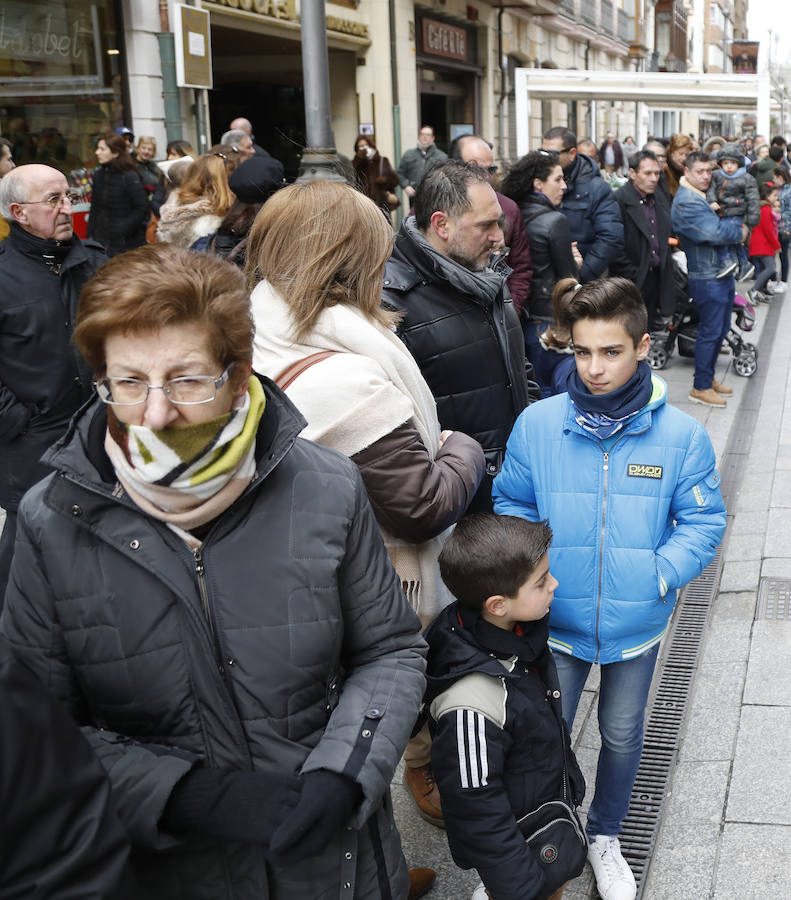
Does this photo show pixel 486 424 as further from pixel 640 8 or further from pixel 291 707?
pixel 640 8

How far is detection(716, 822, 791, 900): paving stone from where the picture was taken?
2994mm

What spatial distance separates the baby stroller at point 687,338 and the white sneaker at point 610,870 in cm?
704

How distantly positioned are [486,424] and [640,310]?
2.35ft

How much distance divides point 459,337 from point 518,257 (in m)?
3.46

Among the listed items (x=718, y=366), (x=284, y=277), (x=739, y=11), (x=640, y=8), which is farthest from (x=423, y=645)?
(x=739, y=11)

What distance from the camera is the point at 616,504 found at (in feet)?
9.36

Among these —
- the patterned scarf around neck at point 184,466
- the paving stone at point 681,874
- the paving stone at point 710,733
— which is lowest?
the paving stone at point 681,874

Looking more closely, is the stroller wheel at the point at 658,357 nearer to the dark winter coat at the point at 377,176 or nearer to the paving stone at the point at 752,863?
the dark winter coat at the point at 377,176

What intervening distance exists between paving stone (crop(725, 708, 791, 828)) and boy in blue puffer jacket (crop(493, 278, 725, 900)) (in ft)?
1.97

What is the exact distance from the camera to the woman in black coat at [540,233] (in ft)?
22.5

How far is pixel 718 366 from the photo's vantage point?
9.94 meters

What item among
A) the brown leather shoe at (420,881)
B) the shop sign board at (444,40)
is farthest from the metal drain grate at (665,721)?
the shop sign board at (444,40)

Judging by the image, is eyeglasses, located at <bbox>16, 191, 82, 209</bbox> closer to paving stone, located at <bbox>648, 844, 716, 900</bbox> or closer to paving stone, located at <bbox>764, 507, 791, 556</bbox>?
paving stone, located at <bbox>648, 844, 716, 900</bbox>

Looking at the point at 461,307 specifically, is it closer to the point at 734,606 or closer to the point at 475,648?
the point at 475,648
